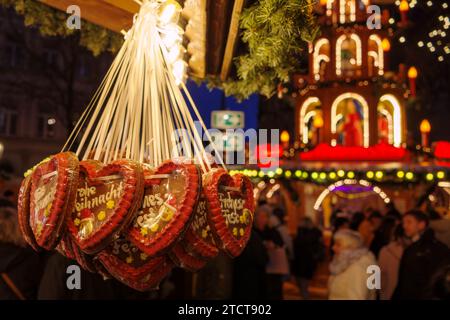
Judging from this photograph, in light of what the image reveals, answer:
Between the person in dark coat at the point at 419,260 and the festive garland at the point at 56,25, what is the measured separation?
351 centimetres

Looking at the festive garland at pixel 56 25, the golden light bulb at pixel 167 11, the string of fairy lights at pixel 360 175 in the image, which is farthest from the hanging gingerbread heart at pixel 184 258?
the string of fairy lights at pixel 360 175

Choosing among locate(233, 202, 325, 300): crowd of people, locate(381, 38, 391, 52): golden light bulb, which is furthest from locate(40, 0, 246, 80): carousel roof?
locate(381, 38, 391, 52): golden light bulb

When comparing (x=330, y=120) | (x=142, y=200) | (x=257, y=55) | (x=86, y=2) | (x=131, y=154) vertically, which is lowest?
(x=142, y=200)

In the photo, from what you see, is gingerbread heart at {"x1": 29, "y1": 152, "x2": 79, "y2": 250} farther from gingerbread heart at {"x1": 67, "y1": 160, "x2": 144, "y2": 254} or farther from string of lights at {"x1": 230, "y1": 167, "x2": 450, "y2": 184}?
string of lights at {"x1": 230, "y1": 167, "x2": 450, "y2": 184}

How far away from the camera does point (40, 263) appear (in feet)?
13.8

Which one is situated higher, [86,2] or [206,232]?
[86,2]

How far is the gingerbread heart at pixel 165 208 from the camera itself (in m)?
1.34

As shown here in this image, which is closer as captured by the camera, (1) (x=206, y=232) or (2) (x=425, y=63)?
(1) (x=206, y=232)

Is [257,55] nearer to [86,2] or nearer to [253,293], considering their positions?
[86,2]

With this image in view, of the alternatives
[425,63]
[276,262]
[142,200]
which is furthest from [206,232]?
[425,63]

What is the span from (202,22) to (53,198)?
1457 mm

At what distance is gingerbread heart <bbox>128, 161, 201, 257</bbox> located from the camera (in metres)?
1.34

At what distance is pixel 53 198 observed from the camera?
1.36 metres

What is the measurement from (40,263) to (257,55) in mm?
3094
